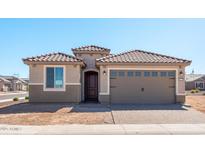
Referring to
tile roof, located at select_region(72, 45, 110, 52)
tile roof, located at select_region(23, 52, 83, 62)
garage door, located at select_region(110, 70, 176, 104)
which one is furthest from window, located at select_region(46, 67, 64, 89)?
garage door, located at select_region(110, 70, 176, 104)

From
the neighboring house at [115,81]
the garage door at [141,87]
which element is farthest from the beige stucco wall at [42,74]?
the garage door at [141,87]

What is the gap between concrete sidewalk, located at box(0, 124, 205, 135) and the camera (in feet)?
25.6

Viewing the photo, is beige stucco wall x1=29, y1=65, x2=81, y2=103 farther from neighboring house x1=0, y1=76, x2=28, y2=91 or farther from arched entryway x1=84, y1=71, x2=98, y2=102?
neighboring house x1=0, y1=76, x2=28, y2=91

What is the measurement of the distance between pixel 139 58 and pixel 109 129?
360 inches

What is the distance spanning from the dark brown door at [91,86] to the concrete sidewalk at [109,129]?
9129 millimetres

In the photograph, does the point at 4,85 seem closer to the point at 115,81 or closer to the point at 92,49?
the point at 92,49

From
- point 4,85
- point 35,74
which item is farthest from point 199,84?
point 4,85

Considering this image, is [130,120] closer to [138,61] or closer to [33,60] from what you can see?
[138,61]

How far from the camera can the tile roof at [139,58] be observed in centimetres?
1556

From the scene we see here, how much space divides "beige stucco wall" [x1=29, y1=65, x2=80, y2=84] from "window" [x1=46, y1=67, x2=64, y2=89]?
1.20 ft

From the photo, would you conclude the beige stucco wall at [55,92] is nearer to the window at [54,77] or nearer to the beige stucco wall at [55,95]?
the beige stucco wall at [55,95]

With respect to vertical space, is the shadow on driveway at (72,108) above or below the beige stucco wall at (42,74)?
below

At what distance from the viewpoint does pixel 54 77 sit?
1586 centimetres
